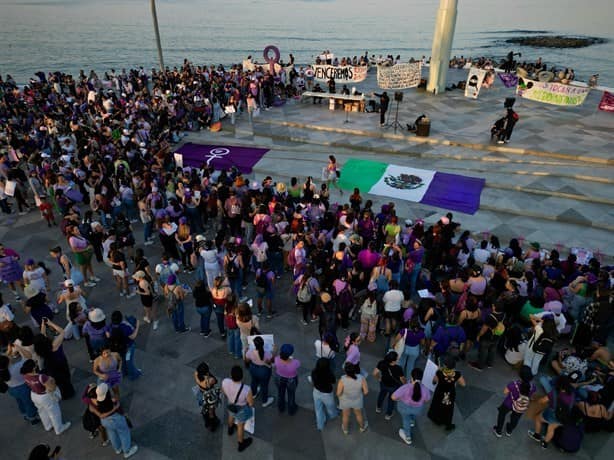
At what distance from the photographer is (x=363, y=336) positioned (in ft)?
29.5

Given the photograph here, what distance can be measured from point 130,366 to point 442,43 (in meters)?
26.2

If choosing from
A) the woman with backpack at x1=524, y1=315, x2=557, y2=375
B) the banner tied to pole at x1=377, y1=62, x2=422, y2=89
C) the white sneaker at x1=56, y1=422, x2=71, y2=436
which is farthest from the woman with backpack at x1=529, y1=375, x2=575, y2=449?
the banner tied to pole at x1=377, y1=62, x2=422, y2=89

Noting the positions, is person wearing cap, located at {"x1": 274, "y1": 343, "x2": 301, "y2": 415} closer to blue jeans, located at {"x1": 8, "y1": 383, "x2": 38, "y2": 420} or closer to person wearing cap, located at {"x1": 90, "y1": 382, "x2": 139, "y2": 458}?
person wearing cap, located at {"x1": 90, "y1": 382, "x2": 139, "y2": 458}

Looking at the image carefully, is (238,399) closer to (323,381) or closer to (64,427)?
(323,381)

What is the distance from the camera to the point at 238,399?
6.20 m

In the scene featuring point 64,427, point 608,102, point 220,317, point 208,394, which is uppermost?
point 608,102

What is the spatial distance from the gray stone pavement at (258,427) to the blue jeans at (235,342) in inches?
8.5

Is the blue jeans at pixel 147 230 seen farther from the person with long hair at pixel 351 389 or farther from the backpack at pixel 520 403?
the backpack at pixel 520 403

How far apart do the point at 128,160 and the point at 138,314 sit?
7312mm

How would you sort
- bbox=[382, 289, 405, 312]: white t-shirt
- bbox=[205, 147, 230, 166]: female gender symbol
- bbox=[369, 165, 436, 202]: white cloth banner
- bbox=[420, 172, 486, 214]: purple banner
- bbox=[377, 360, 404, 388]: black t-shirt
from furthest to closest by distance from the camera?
bbox=[205, 147, 230, 166]: female gender symbol, bbox=[369, 165, 436, 202]: white cloth banner, bbox=[420, 172, 486, 214]: purple banner, bbox=[382, 289, 405, 312]: white t-shirt, bbox=[377, 360, 404, 388]: black t-shirt

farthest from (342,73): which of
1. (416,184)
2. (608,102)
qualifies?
(608,102)

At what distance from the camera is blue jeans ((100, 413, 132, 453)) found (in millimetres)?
6164

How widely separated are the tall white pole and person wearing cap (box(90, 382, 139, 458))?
1066 inches

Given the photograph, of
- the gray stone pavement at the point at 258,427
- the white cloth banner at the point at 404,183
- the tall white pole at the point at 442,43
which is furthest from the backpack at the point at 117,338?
the tall white pole at the point at 442,43
